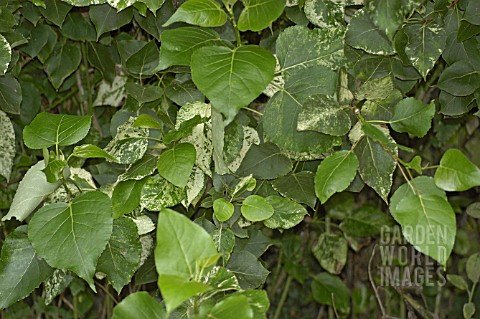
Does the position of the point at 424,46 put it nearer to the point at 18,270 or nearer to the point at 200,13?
the point at 200,13

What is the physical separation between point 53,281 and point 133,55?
14.7 inches

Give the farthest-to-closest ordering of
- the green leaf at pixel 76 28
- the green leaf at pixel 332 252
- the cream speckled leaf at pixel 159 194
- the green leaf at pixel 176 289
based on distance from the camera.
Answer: the green leaf at pixel 332 252, the green leaf at pixel 76 28, the cream speckled leaf at pixel 159 194, the green leaf at pixel 176 289

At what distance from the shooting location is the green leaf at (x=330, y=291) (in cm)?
194

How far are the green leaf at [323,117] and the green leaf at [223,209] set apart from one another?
0.13 metres

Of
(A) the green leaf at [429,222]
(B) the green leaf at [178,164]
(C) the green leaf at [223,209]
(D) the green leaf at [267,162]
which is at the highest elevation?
(A) the green leaf at [429,222]

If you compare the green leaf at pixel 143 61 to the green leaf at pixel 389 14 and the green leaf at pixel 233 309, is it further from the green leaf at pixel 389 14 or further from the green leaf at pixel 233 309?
the green leaf at pixel 233 309

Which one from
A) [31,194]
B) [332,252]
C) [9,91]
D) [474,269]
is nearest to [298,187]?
[31,194]

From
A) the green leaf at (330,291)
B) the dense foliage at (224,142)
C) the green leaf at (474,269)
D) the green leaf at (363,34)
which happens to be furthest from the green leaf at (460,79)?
the green leaf at (330,291)

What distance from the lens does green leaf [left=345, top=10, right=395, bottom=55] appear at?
0.88 metres

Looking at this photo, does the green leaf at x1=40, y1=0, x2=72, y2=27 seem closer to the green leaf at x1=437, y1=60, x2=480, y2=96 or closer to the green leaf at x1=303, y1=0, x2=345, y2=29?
the green leaf at x1=303, y1=0, x2=345, y2=29

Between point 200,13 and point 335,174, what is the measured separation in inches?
9.2

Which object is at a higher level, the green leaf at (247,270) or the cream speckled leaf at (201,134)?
the cream speckled leaf at (201,134)

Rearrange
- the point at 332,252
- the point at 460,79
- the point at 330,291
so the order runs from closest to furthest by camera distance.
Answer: the point at 460,79
the point at 332,252
the point at 330,291

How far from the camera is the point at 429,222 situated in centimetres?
69
